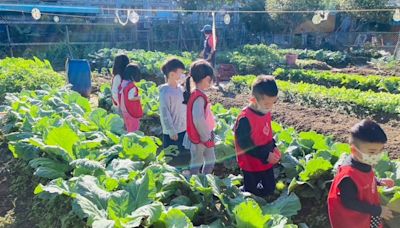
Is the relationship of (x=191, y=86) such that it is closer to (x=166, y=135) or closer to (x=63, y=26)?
(x=166, y=135)

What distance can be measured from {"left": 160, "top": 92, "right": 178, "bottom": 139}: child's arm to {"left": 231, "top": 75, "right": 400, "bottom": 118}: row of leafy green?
5.37m

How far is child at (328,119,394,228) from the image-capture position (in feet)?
7.82

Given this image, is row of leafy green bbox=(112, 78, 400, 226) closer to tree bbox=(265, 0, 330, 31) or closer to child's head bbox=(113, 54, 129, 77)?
child's head bbox=(113, 54, 129, 77)

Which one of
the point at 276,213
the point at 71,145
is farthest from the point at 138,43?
the point at 276,213

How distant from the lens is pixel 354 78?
39.4 feet

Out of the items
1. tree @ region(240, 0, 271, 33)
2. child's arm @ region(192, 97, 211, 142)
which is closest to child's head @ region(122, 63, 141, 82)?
child's arm @ region(192, 97, 211, 142)

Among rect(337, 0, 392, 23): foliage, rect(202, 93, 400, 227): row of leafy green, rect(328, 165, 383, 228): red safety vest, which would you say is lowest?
rect(202, 93, 400, 227): row of leafy green

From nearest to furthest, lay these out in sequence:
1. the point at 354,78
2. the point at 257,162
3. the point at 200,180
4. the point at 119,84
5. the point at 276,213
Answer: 1. the point at 276,213
2. the point at 200,180
3. the point at 257,162
4. the point at 119,84
5. the point at 354,78

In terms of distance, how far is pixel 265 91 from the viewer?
3.07 metres

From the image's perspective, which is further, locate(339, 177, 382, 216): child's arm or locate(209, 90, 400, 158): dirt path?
locate(209, 90, 400, 158): dirt path

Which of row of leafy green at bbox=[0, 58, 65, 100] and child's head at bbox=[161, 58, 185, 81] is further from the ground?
child's head at bbox=[161, 58, 185, 81]

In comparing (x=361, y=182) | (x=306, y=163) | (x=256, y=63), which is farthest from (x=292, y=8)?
(x=361, y=182)

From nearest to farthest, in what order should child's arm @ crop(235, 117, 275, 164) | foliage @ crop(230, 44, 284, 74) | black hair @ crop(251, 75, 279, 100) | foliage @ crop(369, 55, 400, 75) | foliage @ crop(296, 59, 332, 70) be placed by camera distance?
black hair @ crop(251, 75, 279, 100)
child's arm @ crop(235, 117, 275, 164)
foliage @ crop(230, 44, 284, 74)
foliage @ crop(369, 55, 400, 75)
foliage @ crop(296, 59, 332, 70)

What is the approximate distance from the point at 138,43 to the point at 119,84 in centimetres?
1783
